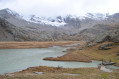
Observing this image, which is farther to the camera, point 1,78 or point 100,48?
point 100,48

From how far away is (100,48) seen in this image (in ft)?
209

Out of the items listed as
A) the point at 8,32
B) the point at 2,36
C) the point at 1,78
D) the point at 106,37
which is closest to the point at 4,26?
the point at 8,32

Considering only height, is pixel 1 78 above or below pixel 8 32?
below

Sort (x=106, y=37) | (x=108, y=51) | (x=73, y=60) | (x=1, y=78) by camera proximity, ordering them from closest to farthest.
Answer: (x=1, y=78) < (x=73, y=60) < (x=108, y=51) < (x=106, y=37)

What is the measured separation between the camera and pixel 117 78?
22.8 meters

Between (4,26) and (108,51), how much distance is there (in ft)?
470

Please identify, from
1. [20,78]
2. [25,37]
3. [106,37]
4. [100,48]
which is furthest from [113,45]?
[25,37]

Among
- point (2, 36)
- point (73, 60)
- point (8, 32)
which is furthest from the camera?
point (8, 32)

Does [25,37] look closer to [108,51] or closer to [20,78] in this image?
[108,51]

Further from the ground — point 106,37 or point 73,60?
point 106,37

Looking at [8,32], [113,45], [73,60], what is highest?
[8,32]

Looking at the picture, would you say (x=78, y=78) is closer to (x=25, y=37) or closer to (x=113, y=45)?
(x=113, y=45)

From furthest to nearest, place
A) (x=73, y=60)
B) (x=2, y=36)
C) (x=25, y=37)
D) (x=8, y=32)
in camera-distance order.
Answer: (x=25, y=37), (x=8, y=32), (x=2, y=36), (x=73, y=60)

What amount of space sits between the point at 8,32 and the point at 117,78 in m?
159
